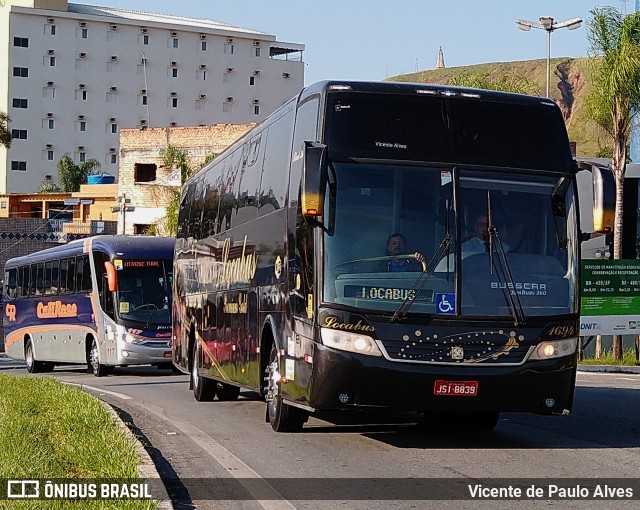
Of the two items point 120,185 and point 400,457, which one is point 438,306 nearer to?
point 400,457

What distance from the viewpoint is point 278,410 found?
1392cm

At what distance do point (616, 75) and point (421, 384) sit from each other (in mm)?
20647

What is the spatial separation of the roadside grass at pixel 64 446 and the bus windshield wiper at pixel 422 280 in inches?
108

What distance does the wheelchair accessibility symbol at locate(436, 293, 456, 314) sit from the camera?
11.9 m

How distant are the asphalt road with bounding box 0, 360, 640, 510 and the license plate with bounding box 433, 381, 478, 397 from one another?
584 mm

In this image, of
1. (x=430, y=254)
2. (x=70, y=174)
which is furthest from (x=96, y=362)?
(x=70, y=174)

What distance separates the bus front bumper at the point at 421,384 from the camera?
11.8 meters

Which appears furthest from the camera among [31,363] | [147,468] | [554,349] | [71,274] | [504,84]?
[504,84]

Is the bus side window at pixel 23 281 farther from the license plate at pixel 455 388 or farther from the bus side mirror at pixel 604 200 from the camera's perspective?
the bus side mirror at pixel 604 200

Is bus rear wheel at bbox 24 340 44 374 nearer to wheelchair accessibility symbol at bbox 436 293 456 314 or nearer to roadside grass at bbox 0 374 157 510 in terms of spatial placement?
roadside grass at bbox 0 374 157 510

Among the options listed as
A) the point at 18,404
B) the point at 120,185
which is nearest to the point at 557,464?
the point at 18,404

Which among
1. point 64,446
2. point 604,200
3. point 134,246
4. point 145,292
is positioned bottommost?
point 64,446

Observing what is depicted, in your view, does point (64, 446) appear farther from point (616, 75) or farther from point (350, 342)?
point (616, 75)

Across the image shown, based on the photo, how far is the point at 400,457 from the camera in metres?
11.8
